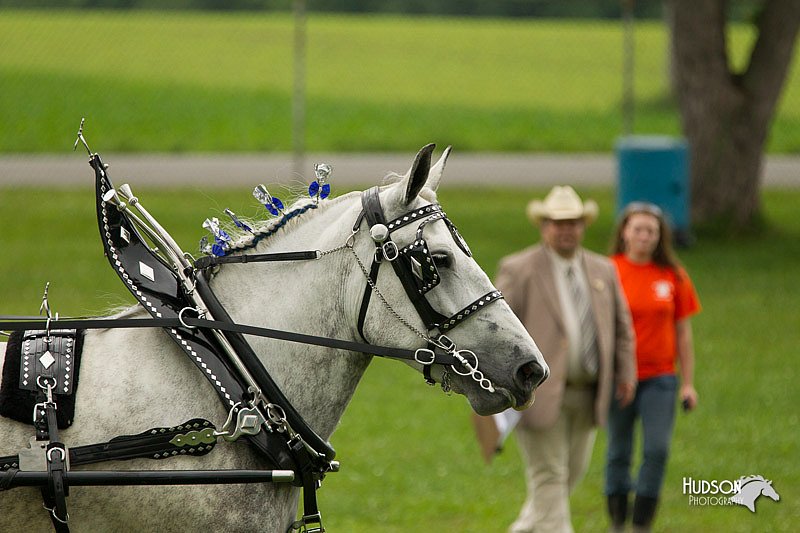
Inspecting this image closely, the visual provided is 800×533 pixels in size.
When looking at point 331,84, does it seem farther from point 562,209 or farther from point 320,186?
point 320,186

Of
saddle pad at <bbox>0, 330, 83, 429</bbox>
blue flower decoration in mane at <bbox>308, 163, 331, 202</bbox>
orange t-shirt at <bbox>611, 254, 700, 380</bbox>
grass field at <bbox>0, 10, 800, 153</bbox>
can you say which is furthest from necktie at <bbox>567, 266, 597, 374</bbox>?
grass field at <bbox>0, 10, 800, 153</bbox>

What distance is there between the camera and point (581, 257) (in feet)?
21.9

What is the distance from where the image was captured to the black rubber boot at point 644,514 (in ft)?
21.3

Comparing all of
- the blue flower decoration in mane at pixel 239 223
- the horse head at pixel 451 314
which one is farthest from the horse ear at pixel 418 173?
Result: the blue flower decoration in mane at pixel 239 223

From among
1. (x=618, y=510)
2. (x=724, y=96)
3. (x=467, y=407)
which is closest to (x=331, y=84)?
(x=724, y=96)

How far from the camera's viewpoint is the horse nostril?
3510mm

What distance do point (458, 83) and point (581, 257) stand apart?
41.4 feet

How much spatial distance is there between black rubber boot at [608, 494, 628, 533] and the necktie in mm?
805

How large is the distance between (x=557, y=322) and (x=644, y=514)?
1.23 m

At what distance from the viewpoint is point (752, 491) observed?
6562mm

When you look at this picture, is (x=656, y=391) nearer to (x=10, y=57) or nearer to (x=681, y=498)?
(x=681, y=498)

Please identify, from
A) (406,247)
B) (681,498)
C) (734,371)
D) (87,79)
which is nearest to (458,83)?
(87,79)

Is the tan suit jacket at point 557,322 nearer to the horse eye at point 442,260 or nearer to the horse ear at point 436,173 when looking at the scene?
the horse ear at point 436,173

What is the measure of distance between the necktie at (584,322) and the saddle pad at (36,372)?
11.6ft
